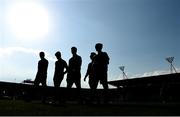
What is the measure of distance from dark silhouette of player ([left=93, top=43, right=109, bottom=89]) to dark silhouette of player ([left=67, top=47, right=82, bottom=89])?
1012 millimetres

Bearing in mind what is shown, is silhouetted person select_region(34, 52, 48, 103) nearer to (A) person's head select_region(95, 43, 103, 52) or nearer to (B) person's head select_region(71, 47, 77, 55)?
(B) person's head select_region(71, 47, 77, 55)

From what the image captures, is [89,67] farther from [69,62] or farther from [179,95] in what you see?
[179,95]

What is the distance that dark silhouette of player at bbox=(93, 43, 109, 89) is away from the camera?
13094 millimetres

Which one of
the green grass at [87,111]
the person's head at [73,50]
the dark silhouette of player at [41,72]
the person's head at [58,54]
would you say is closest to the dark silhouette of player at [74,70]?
the person's head at [73,50]

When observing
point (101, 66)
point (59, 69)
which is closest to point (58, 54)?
point (59, 69)

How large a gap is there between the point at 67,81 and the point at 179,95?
91.1ft

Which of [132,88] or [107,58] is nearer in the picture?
[107,58]

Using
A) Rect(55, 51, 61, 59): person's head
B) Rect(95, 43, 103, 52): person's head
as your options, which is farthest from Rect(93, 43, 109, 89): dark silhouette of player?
Rect(55, 51, 61, 59): person's head

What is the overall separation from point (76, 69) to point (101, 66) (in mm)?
1377

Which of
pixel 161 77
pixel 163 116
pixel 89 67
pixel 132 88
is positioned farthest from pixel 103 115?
pixel 132 88

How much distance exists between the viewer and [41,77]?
51.0ft

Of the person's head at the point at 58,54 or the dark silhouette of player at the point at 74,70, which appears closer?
the dark silhouette of player at the point at 74,70

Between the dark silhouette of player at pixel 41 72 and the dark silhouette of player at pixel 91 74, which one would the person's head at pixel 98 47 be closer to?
the dark silhouette of player at pixel 91 74

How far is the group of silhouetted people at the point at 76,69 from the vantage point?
13150mm
